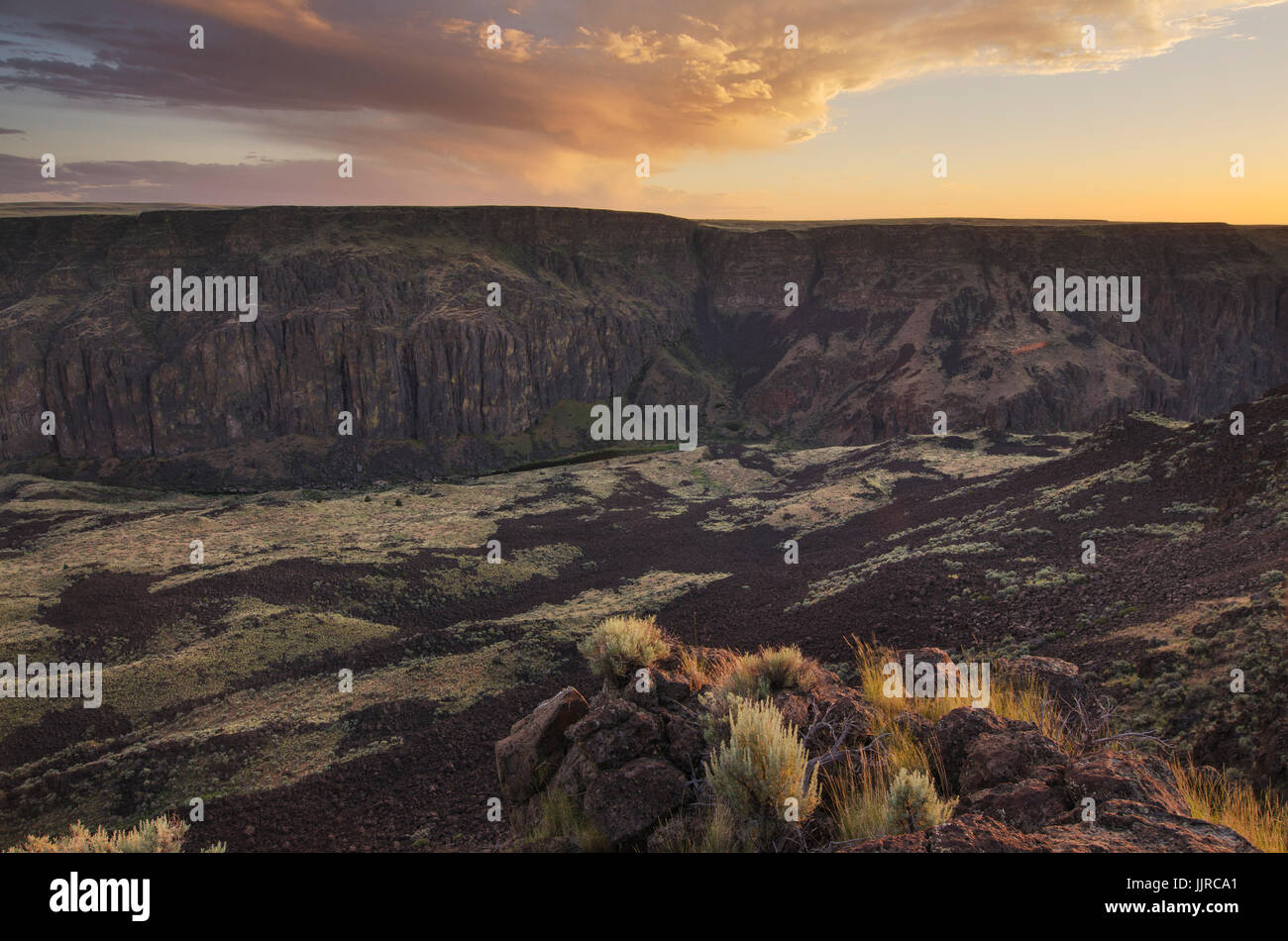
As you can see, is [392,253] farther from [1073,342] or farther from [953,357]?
[1073,342]

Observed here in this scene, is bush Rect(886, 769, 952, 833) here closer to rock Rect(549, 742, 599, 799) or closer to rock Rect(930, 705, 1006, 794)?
rock Rect(930, 705, 1006, 794)

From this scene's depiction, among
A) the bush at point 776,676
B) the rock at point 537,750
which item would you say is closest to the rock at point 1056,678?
the bush at point 776,676

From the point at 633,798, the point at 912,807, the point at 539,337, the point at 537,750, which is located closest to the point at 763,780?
the point at 912,807

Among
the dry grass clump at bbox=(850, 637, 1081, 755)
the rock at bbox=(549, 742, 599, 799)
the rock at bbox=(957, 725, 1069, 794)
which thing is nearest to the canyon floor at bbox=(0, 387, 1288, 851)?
the dry grass clump at bbox=(850, 637, 1081, 755)

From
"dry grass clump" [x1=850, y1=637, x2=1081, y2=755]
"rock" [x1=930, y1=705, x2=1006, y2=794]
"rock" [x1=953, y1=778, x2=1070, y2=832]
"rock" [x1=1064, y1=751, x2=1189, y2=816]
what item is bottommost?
"dry grass clump" [x1=850, y1=637, x2=1081, y2=755]

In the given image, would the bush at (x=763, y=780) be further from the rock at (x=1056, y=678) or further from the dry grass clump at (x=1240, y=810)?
the rock at (x=1056, y=678)
